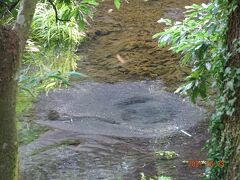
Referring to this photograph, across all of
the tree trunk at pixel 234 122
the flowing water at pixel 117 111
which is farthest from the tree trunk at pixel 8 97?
the flowing water at pixel 117 111

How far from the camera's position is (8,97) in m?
1.52

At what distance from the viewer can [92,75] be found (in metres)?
6.70

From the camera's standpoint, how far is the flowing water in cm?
450

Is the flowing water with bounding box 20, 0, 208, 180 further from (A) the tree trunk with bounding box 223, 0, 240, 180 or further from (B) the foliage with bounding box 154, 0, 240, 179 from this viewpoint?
(A) the tree trunk with bounding box 223, 0, 240, 180

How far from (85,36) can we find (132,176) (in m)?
3.86

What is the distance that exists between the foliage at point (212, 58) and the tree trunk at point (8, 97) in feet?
4.05

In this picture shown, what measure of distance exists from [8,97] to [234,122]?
1298mm

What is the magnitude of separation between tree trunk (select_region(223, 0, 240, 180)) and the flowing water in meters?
1.98

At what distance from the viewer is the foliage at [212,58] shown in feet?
7.89

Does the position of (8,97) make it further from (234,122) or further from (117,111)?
(117,111)

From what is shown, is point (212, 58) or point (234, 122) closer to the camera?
point (234, 122)

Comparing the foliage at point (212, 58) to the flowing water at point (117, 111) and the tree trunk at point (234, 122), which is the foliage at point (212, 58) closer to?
the tree trunk at point (234, 122)

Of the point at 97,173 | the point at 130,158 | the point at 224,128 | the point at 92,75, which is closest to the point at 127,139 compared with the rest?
the point at 130,158

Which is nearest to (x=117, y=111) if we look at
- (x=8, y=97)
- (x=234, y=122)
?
(x=234, y=122)
